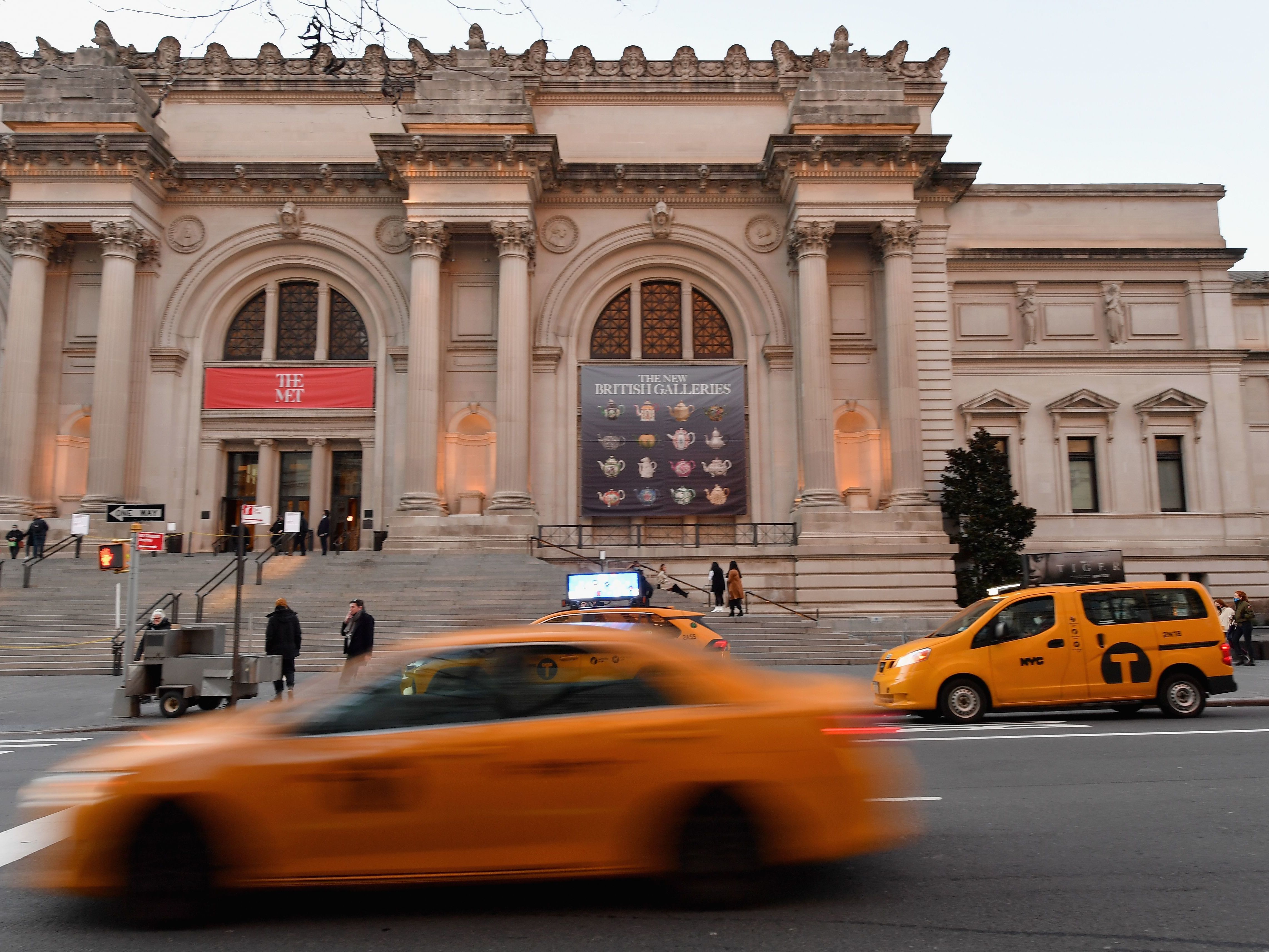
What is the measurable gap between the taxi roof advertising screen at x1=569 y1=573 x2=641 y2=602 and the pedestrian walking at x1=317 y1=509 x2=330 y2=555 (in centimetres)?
1024

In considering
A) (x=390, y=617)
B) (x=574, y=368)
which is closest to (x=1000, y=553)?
(x=574, y=368)

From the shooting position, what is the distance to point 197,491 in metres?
32.2

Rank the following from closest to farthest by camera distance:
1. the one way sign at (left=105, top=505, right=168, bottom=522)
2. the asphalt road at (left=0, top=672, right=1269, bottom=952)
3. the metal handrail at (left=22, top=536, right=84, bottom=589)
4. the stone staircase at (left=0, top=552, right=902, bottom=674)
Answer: the asphalt road at (left=0, top=672, right=1269, bottom=952)
the one way sign at (left=105, top=505, right=168, bottom=522)
the stone staircase at (left=0, top=552, right=902, bottom=674)
the metal handrail at (left=22, top=536, right=84, bottom=589)

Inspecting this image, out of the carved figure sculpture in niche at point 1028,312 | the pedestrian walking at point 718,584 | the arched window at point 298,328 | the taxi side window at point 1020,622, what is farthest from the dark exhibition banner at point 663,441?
the taxi side window at point 1020,622

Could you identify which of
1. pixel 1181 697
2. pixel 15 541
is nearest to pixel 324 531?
pixel 15 541

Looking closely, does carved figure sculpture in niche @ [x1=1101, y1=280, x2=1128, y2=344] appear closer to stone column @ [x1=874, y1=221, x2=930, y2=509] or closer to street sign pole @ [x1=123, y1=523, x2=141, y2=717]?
stone column @ [x1=874, y1=221, x2=930, y2=509]

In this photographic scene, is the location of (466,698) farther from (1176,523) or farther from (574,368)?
(1176,523)

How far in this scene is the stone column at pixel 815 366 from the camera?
29.8 metres

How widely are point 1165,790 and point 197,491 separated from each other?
3075cm

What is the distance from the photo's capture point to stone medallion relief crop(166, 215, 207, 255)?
1294 inches

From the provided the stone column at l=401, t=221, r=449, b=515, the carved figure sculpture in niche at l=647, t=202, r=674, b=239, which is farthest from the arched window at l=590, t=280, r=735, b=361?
the stone column at l=401, t=221, r=449, b=515

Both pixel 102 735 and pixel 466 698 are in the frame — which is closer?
pixel 466 698

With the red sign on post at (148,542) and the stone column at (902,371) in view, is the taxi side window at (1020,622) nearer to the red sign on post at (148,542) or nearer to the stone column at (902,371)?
the red sign on post at (148,542)

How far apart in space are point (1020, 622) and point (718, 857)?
948 cm
